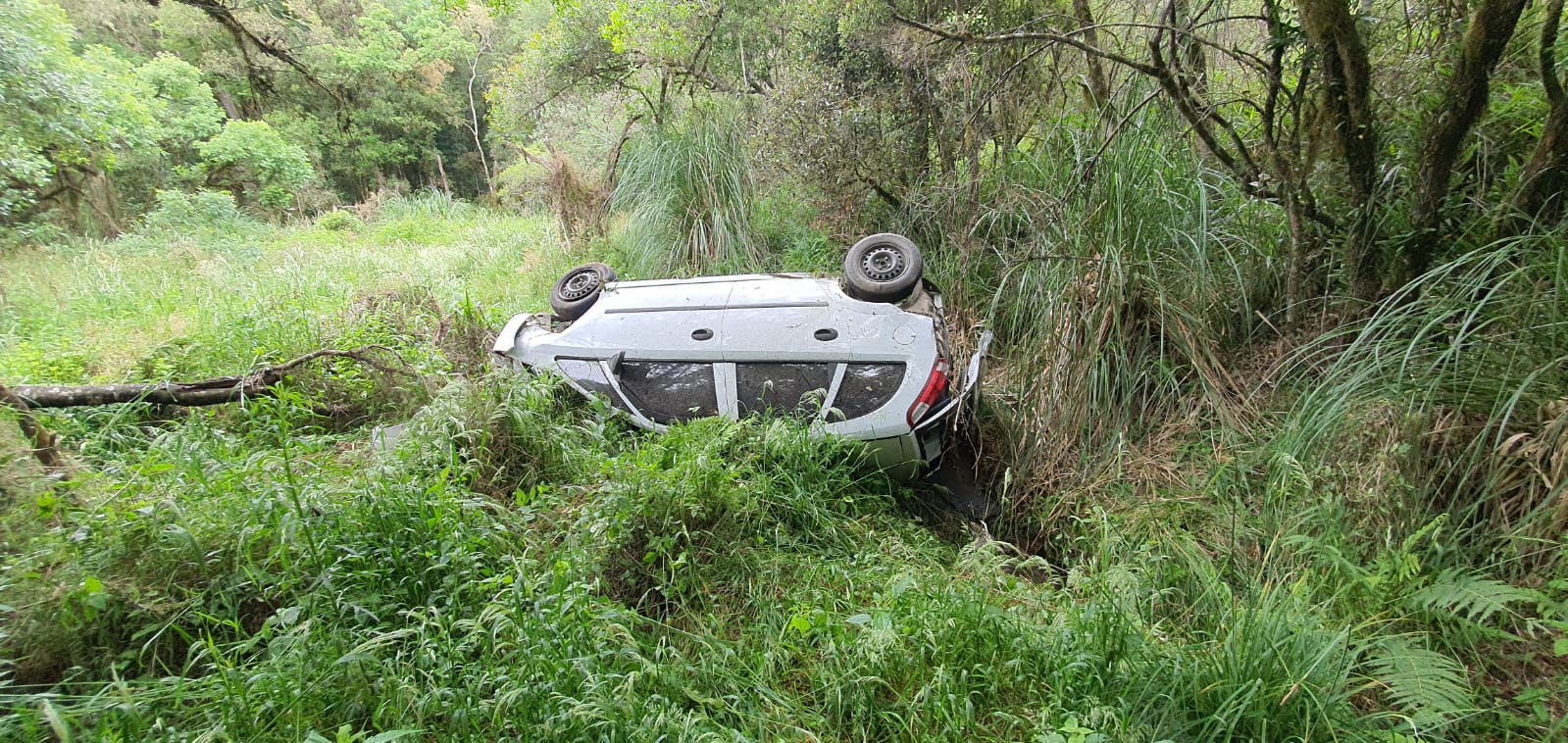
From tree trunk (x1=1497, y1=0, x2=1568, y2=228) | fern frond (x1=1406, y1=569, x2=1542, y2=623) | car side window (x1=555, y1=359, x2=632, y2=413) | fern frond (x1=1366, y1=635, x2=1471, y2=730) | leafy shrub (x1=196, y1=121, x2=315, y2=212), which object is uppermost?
leafy shrub (x1=196, y1=121, x2=315, y2=212)

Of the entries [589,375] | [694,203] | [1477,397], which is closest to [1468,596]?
[1477,397]

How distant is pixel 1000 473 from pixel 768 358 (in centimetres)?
168

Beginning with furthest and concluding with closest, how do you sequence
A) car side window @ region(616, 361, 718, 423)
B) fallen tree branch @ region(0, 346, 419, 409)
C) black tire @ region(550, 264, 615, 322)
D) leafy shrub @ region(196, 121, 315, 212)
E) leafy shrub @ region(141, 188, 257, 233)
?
leafy shrub @ region(196, 121, 315, 212) → leafy shrub @ region(141, 188, 257, 233) → black tire @ region(550, 264, 615, 322) → car side window @ region(616, 361, 718, 423) → fallen tree branch @ region(0, 346, 419, 409)

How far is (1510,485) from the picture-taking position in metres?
2.18

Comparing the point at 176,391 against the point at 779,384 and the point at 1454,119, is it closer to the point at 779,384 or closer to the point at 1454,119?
the point at 779,384

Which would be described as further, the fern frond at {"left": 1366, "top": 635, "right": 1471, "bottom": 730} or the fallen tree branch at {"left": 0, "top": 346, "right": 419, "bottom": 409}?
the fallen tree branch at {"left": 0, "top": 346, "right": 419, "bottom": 409}

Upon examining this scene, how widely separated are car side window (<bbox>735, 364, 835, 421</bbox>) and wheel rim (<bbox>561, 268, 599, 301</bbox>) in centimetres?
142

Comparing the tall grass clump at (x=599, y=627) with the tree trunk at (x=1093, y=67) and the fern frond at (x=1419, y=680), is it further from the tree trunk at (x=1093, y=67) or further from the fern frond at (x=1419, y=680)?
the tree trunk at (x=1093, y=67)

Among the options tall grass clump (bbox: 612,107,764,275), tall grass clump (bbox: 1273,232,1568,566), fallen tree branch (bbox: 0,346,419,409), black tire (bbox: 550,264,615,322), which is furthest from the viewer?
tall grass clump (bbox: 612,107,764,275)

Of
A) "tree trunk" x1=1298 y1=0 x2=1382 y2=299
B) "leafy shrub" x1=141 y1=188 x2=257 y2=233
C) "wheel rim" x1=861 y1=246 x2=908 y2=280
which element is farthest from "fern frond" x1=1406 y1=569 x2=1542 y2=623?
"leafy shrub" x1=141 y1=188 x2=257 y2=233

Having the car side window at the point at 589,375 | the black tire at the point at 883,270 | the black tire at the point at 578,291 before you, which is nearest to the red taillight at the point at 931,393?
the black tire at the point at 883,270

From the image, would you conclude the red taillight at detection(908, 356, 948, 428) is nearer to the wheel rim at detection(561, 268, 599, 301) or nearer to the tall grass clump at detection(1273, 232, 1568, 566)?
the tall grass clump at detection(1273, 232, 1568, 566)

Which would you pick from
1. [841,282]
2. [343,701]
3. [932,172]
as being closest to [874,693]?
[343,701]

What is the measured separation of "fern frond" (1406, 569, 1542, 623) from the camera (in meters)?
1.91
